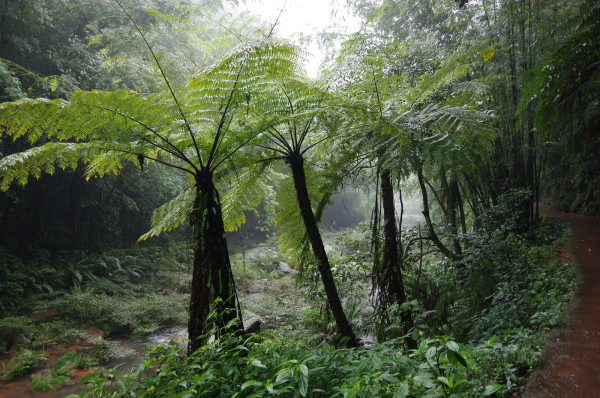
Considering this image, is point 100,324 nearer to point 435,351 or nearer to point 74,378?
point 74,378

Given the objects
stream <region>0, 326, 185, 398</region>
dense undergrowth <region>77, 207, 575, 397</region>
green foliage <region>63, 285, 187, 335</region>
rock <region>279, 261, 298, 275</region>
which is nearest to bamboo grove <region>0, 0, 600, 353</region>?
dense undergrowth <region>77, 207, 575, 397</region>

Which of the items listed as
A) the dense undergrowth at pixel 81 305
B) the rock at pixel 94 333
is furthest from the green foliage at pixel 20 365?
the rock at pixel 94 333

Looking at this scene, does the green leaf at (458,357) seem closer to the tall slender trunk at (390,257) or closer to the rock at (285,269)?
the tall slender trunk at (390,257)

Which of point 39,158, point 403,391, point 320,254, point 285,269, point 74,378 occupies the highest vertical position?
point 39,158

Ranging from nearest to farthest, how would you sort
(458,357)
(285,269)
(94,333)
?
(458,357)
(94,333)
(285,269)

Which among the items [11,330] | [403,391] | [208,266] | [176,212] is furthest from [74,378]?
[403,391]

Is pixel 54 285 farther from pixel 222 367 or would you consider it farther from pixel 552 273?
pixel 552 273

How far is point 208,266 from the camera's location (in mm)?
2062

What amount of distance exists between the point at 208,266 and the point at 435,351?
141 cm

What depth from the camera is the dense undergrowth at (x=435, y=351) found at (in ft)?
4.02

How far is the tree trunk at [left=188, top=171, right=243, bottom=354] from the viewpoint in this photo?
2.03 m

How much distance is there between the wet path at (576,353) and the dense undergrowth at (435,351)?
6 centimetres

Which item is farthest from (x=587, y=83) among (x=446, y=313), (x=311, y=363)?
(x=311, y=363)

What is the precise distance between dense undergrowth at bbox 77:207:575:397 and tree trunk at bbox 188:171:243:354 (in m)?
0.28
